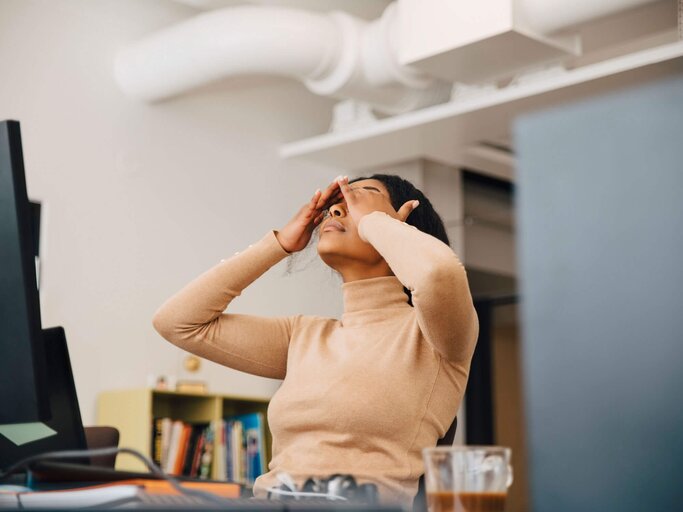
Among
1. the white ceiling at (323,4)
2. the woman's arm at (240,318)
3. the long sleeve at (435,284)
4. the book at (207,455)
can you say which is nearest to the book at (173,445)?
the book at (207,455)

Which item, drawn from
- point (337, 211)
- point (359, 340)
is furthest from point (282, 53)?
point (359, 340)

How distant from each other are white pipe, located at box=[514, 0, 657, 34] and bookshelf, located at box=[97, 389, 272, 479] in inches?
78.5

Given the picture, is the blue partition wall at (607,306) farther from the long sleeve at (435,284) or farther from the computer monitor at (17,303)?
the long sleeve at (435,284)

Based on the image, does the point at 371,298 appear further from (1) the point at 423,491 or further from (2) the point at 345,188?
(1) the point at 423,491

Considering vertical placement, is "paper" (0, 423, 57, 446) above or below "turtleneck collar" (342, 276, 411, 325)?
below

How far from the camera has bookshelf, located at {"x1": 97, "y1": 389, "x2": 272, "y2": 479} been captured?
13.3 feet

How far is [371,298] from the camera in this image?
184 cm

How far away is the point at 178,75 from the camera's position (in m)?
4.43

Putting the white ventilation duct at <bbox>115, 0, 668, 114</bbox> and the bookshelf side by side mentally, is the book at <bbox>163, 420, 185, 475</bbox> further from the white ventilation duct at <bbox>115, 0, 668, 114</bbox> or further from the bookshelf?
the white ventilation duct at <bbox>115, 0, 668, 114</bbox>

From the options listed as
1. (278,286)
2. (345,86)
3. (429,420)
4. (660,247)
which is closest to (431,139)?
(345,86)

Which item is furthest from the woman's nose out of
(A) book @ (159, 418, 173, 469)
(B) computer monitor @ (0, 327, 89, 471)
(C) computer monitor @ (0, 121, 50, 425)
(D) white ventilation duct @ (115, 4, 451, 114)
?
(A) book @ (159, 418, 173, 469)

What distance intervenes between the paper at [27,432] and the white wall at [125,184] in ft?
8.17

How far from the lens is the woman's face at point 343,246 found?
6.02 ft

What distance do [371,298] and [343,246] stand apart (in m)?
0.11
